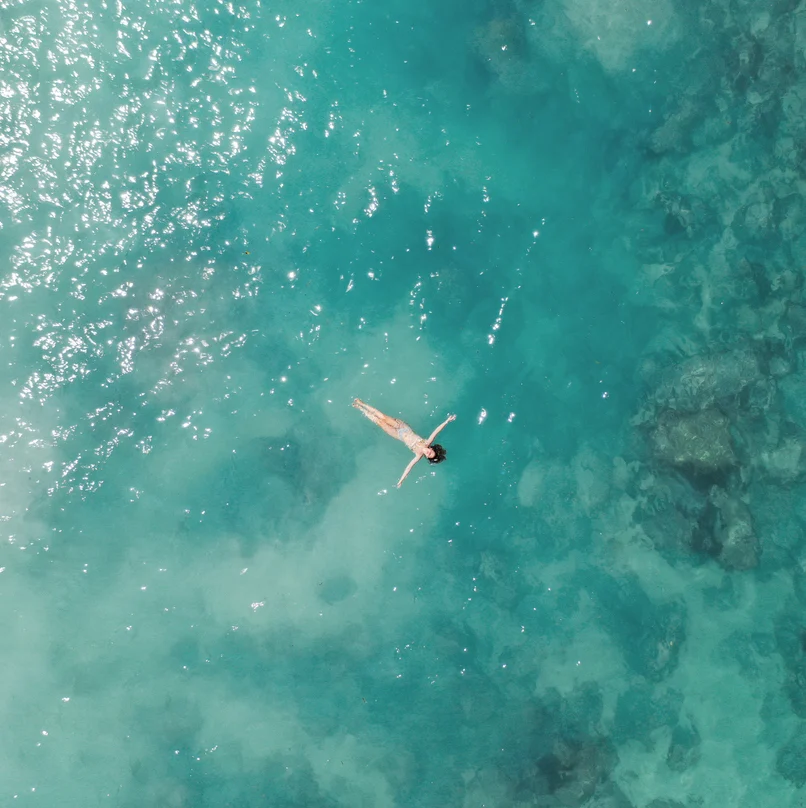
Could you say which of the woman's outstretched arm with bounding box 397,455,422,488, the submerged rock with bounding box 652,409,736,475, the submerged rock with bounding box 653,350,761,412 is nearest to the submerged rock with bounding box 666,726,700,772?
the submerged rock with bounding box 652,409,736,475

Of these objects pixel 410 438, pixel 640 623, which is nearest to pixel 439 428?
pixel 410 438

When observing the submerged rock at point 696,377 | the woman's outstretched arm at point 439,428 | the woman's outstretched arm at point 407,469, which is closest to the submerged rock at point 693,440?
the submerged rock at point 696,377

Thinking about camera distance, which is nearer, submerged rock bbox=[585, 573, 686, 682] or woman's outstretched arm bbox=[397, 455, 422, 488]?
woman's outstretched arm bbox=[397, 455, 422, 488]

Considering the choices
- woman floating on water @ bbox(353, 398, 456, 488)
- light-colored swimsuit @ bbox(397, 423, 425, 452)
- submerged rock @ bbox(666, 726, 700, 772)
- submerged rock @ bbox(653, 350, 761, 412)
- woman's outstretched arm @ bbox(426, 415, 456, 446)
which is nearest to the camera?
woman floating on water @ bbox(353, 398, 456, 488)

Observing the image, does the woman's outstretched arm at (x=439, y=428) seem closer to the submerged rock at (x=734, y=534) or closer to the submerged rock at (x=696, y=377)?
the submerged rock at (x=696, y=377)

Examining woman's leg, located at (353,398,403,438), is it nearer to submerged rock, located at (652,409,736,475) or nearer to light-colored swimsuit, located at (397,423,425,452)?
light-colored swimsuit, located at (397,423,425,452)

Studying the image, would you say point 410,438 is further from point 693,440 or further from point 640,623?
point 640,623

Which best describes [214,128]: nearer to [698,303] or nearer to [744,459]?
[698,303]
